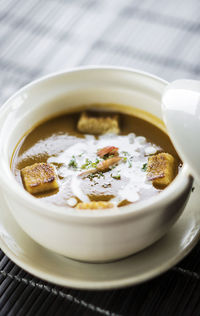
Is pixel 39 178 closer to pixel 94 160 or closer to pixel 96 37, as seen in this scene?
pixel 94 160

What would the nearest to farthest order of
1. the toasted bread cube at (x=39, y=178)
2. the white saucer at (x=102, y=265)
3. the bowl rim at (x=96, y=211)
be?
the bowl rim at (x=96, y=211) < the white saucer at (x=102, y=265) < the toasted bread cube at (x=39, y=178)

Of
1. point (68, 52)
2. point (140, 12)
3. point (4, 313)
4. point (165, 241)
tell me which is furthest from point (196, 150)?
point (140, 12)

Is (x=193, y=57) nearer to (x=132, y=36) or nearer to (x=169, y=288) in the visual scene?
(x=132, y=36)

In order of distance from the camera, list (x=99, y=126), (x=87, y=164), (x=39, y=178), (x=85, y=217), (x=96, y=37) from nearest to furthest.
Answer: (x=85, y=217), (x=39, y=178), (x=87, y=164), (x=99, y=126), (x=96, y=37)

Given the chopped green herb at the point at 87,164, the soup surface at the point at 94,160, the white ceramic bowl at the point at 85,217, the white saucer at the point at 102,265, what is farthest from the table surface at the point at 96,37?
the white saucer at the point at 102,265

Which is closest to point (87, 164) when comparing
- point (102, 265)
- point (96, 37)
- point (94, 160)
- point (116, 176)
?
point (94, 160)

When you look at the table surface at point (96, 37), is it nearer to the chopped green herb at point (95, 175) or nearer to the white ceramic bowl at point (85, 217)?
the white ceramic bowl at point (85, 217)

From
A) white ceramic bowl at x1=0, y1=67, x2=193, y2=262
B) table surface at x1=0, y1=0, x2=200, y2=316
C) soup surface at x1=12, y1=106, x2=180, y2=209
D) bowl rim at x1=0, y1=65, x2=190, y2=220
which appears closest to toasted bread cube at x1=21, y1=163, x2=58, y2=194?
soup surface at x1=12, y1=106, x2=180, y2=209
